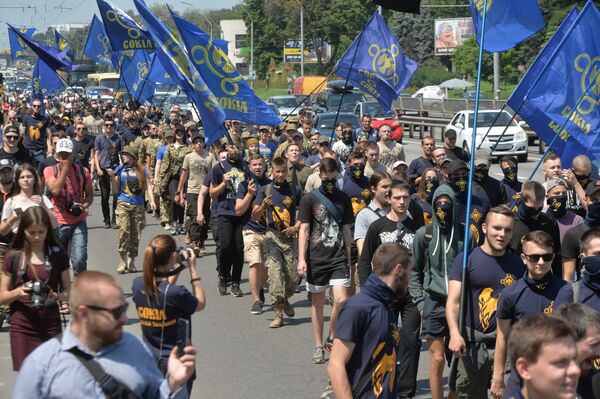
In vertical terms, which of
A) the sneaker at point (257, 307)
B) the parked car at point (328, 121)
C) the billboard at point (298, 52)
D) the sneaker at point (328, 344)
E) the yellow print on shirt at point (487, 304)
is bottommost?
the billboard at point (298, 52)

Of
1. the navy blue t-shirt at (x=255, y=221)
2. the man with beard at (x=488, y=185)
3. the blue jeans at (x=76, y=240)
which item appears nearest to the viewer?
the man with beard at (x=488, y=185)

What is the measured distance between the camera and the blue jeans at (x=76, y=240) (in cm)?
1130

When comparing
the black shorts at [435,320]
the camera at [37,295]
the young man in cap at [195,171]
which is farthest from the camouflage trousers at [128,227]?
the camera at [37,295]

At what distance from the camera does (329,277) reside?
985 cm

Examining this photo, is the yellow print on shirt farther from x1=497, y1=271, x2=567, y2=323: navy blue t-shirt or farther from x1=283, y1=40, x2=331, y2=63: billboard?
x1=283, y1=40, x2=331, y2=63: billboard

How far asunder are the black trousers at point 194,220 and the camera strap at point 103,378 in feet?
36.3

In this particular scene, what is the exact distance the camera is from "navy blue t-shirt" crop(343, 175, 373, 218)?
37.2ft

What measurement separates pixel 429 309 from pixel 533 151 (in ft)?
92.0

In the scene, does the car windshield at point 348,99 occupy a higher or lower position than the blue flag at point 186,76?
lower

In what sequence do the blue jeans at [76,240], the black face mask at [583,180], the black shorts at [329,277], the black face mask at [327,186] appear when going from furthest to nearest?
the blue jeans at [76,240] → the black face mask at [583,180] → the black face mask at [327,186] → the black shorts at [329,277]

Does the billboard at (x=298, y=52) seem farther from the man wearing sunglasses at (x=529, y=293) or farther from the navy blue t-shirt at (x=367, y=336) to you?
the navy blue t-shirt at (x=367, y=336)

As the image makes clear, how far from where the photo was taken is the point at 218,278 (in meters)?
13.4

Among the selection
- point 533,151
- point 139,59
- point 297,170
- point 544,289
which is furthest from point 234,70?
point 533,151

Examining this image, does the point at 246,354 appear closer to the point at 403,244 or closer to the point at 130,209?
the point at 403,244
